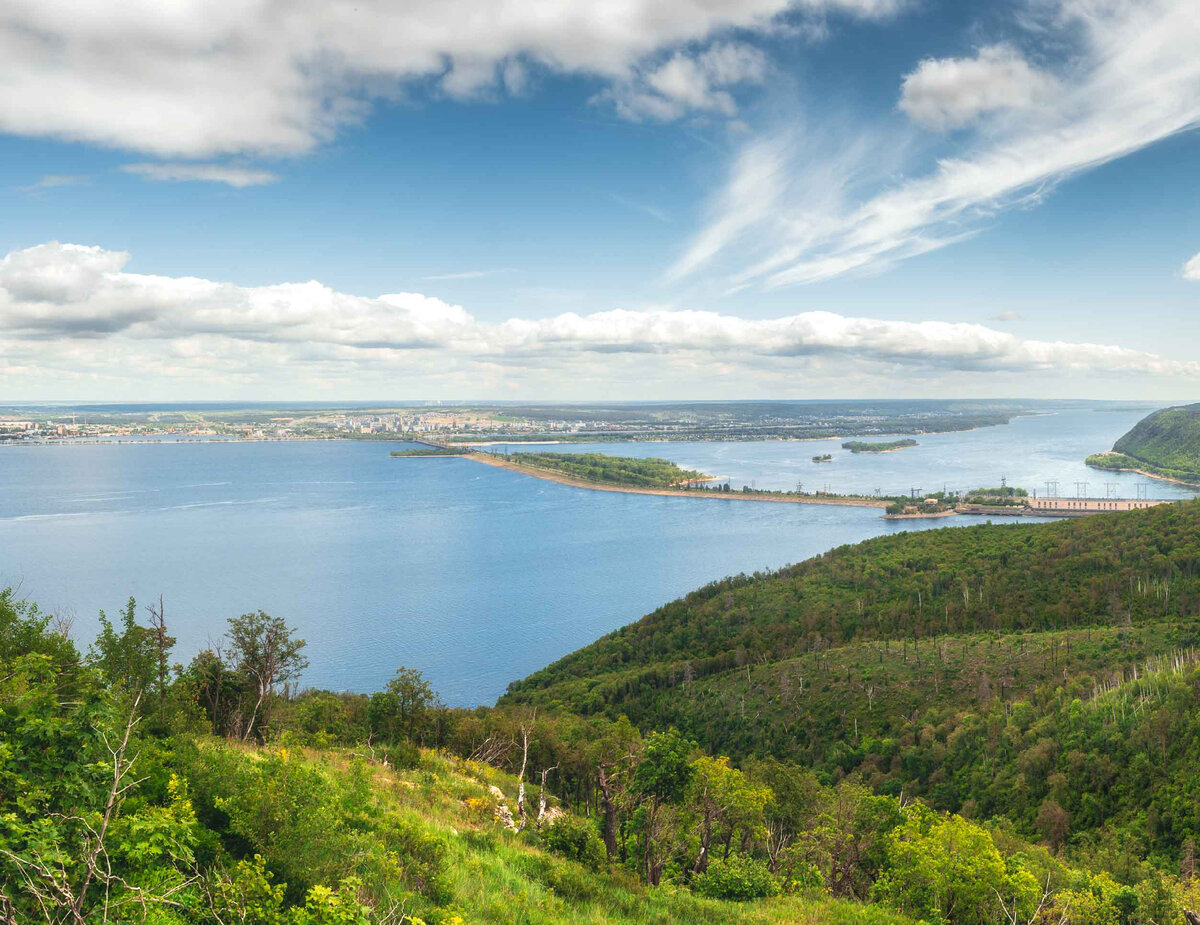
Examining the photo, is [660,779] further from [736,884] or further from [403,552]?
[403,552]

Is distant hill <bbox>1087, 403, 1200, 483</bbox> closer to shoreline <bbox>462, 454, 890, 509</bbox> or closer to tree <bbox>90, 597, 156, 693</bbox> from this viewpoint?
shoreline <bbox>462, 454, 890, 509</bbox>

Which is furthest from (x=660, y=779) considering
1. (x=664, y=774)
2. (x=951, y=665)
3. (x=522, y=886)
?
(x=951, y=665)

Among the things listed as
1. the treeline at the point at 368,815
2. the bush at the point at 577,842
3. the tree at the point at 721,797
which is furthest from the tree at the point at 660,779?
the bush at the point at 577,842

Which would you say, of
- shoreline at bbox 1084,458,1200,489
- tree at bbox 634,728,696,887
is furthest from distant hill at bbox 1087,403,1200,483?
tree at bbox 634,728,696,887

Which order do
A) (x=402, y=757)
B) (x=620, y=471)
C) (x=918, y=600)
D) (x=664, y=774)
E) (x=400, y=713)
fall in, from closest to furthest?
(x=664, y=774) < (x=402, y=757) < (x=400, y=713) < (x=918, y=600) < (x=620, y=471)

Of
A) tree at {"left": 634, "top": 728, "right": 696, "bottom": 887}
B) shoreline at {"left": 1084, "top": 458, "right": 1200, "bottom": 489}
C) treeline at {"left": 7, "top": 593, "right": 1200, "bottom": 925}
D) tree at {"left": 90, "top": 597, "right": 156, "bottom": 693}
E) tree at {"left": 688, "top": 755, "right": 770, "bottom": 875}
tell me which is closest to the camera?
treeline at {"left": 7, "top": 593, "right": 1200, "bottom": 925}

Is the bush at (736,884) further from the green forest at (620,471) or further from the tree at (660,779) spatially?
the green forest at (620,471)
